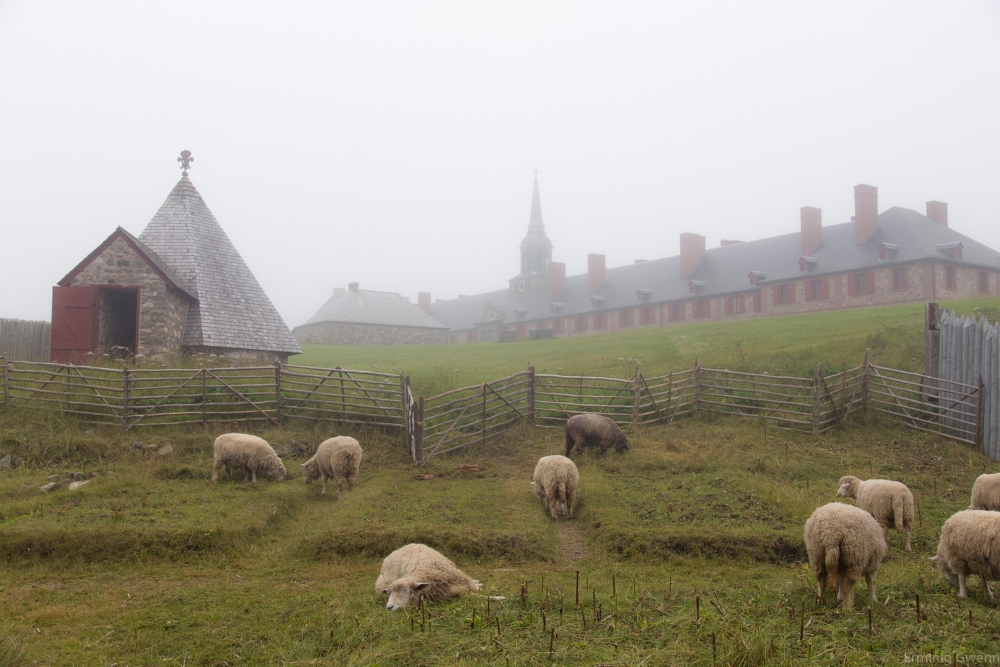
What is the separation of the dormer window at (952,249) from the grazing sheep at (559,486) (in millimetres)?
39890

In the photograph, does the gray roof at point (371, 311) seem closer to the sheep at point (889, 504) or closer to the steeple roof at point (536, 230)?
the steeple roof at point (536, 230)

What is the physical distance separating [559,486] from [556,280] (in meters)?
55.8

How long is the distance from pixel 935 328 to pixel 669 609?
13.9 meters

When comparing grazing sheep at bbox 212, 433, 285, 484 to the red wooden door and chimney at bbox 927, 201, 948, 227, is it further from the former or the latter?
chimney at bbox 927, 201, 948, 227

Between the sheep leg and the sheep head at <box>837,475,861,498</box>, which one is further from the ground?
the sheep head at <box>837,475,861,498</box>

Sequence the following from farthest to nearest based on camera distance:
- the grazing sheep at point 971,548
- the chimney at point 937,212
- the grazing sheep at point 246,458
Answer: the chimney at point 937,212 < the grazing sheep at point 246,458 < the grazing sheep at point 971,548

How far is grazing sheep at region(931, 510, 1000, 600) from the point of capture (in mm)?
6473

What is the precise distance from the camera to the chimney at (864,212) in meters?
44.2

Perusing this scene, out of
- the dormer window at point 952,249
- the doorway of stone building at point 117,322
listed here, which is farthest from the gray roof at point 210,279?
the dormer window at point 952,249

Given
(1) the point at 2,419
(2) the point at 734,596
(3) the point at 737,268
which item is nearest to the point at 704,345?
(2) the point at 734,596

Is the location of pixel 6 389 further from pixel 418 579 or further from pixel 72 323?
pixel 418 579

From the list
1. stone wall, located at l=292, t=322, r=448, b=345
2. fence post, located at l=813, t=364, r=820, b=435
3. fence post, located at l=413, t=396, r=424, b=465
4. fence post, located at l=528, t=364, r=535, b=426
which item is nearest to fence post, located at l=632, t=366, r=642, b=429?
fence post, located at l=528, t=364, r=535, b=426

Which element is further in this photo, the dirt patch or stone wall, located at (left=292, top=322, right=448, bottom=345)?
stone wall, located at (left=292, top=322, right=448, bottom=345)

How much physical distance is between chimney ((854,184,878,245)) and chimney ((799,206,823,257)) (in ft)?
9.39
